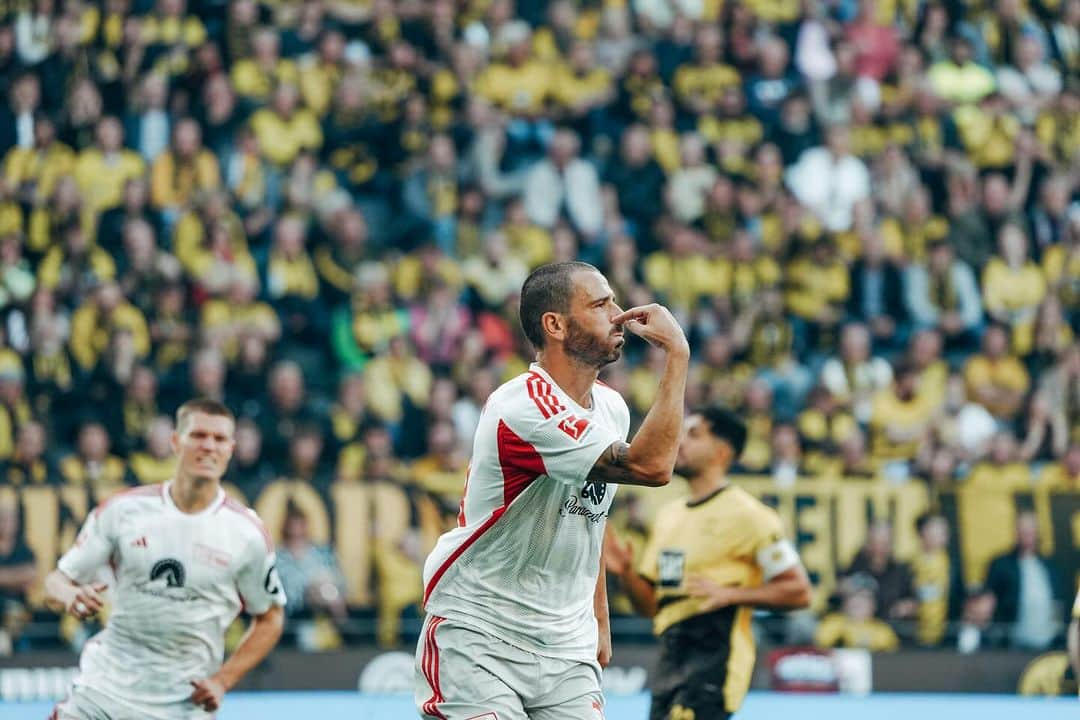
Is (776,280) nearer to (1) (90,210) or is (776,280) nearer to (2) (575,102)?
(2) (575,102)

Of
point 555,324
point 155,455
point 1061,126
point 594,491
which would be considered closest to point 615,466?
point 594,491

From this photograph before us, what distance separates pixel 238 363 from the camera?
48.6 feet

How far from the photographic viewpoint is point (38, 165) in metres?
16.2

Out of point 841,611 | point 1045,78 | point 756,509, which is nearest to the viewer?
point 756,509

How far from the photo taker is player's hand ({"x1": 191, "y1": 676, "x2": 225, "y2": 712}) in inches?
295

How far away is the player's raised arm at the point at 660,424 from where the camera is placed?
5.67 meters

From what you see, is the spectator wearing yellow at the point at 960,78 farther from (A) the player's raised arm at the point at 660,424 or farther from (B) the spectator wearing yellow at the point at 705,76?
(A) the player's raised arm at the point at 660,424

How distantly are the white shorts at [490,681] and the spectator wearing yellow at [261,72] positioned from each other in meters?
11.5

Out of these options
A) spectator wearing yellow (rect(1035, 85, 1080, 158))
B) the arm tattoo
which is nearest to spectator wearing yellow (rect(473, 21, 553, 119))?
spectator wearing yellow (rect(1035, 85, 1080, 158))

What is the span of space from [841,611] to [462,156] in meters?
6.27

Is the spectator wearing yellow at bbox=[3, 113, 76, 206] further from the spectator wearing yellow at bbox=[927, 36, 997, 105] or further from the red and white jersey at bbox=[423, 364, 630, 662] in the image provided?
the red and white jersey at bbox=[423, 364, 630, 662]

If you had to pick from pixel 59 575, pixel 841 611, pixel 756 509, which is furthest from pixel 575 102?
pixel 59 575

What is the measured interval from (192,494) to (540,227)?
9018mm

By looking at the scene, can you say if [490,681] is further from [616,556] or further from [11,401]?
[11,401]
